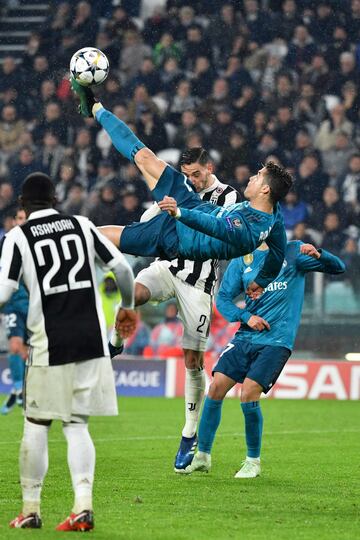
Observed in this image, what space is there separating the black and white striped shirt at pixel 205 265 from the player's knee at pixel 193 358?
539mm

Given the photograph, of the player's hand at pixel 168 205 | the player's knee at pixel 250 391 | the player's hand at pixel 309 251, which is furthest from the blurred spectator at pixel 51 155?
the player's hand at pixel 168 205

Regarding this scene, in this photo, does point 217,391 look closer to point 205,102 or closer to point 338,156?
point 338,156

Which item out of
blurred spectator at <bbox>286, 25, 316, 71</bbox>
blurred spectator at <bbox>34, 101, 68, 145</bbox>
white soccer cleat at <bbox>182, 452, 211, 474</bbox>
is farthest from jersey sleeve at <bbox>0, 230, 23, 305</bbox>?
blurred spectator at <bbox>34, 101, 68, 145</bbox>

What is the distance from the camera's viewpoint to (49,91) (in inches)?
788

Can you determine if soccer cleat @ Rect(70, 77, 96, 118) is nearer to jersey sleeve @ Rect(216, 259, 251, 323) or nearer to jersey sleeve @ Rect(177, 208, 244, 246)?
jersey sleeve @ Rect(177, 208, 244, 246)

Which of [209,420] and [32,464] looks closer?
[32,464]

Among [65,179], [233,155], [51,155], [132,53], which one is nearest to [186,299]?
[233,155]

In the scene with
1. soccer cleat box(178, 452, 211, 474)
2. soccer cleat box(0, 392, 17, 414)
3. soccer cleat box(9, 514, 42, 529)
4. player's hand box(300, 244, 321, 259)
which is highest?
player's hand box(300, 244, 321, 259)

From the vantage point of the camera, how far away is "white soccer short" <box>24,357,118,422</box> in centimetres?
570

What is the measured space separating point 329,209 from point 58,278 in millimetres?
11457

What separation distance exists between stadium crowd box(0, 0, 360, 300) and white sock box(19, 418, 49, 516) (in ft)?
37.2

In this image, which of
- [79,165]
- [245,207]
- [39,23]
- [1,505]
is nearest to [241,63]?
[79,165]

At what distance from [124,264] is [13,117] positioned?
47.6ft

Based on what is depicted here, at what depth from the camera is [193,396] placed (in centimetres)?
889
